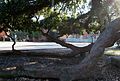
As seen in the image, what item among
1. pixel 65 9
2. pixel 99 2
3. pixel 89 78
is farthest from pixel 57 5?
pixel 89 78

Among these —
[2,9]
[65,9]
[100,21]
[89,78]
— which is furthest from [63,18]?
[89,78]

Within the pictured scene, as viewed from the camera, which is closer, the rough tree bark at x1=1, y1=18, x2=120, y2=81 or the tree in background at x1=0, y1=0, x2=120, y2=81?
the rough tree bark at x1=1, y1=18, x2=120, y2=81

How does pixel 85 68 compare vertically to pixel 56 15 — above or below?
below

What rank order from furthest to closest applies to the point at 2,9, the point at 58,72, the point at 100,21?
the point at 100,21, the point at 2,9, the point at 58,72

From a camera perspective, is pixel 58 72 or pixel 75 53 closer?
pixel 58 72

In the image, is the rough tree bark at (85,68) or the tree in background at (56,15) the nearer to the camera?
the rough tree bark at (85,68)

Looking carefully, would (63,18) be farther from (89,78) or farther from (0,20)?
(89,78)

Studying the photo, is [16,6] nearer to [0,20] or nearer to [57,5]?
[0,20]

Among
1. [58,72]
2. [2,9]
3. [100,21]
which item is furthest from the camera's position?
[100,21]

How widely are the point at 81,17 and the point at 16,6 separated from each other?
11.3ft

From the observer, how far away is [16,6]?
14.9 meters

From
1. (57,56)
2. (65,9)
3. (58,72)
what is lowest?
(57,56)

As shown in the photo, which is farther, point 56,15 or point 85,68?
point 56,15

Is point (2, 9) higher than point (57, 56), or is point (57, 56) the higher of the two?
point (2, 9)
